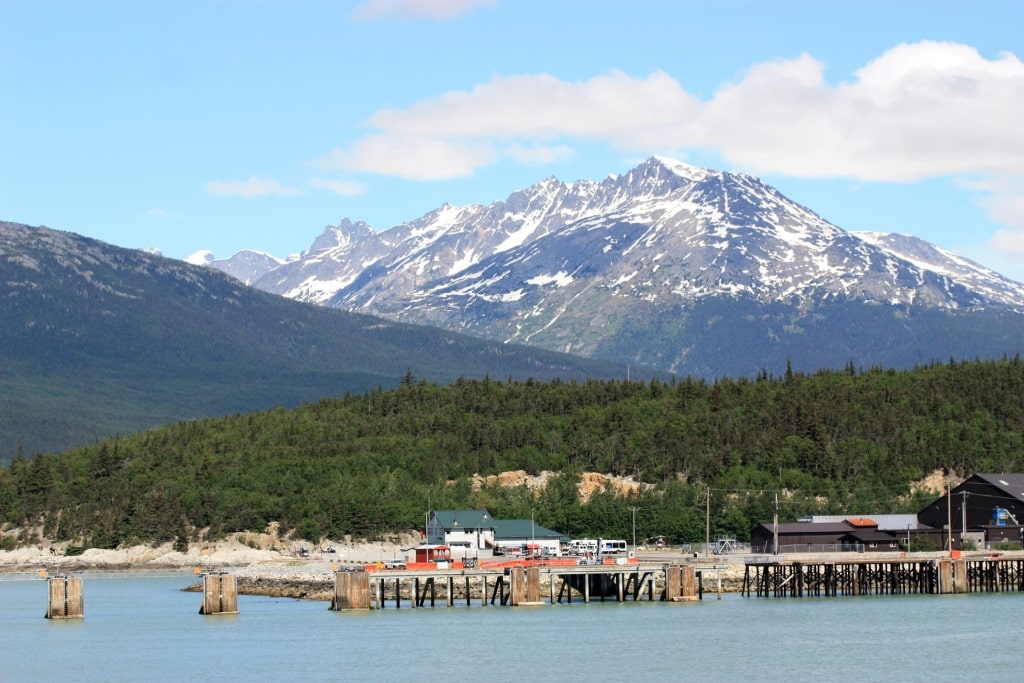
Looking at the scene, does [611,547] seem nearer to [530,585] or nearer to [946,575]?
[530,585]

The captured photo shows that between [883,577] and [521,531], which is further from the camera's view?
[521,531]

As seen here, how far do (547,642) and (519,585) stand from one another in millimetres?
19750

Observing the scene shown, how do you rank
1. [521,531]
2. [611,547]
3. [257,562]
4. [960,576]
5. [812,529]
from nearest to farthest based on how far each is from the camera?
[960,576], [611,547], [812,529], [521,531], [257,562]

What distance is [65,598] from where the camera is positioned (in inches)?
4769

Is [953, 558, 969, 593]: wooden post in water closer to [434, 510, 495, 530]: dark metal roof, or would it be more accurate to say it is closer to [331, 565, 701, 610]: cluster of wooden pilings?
[331, 565, 701, 610]: cluster of wooden pilings

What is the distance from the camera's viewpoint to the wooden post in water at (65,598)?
120m

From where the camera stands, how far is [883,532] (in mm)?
154375

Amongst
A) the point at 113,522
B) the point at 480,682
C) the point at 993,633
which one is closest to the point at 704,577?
the point at 993,633

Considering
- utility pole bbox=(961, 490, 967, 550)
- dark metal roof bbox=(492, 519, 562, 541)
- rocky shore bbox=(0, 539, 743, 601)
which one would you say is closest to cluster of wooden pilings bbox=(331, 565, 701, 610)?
rocky shore bbox=(0, 539, 743, 601)

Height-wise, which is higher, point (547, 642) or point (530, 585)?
point (530, 585)


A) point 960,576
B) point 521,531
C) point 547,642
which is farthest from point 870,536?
point 547,642

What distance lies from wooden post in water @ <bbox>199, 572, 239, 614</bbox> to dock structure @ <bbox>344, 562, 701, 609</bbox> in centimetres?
668

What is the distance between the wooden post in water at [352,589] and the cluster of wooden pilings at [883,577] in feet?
94.5

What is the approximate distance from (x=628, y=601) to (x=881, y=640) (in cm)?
2786
